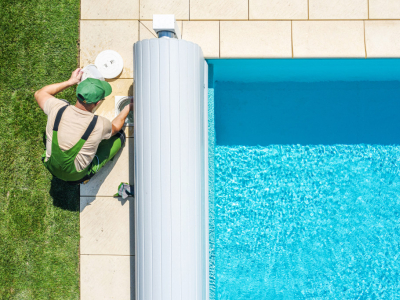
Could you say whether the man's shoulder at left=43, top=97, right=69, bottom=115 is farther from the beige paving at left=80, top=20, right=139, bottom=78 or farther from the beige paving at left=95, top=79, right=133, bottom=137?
the beige paving at left=80, top=20, right=139, bottom=78

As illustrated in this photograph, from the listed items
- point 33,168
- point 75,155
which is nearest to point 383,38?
point 75,155

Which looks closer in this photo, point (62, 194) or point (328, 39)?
point (328, 39)

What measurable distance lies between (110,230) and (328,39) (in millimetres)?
3254

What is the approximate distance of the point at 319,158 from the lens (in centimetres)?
416

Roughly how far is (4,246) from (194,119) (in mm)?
2677

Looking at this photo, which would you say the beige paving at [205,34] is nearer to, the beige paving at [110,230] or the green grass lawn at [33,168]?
the green grass lawn at [33,168]

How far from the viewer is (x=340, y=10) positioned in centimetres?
356

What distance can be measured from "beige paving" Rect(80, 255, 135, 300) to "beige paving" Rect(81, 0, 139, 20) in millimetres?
2732

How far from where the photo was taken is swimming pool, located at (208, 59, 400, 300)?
4.07m

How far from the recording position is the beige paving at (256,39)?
11.7 ft

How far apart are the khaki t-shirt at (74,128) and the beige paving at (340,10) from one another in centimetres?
262

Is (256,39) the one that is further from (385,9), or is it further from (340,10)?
(385,9)

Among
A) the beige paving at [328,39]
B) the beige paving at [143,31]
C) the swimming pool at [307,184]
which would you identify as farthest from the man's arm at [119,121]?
the beige paving at [328,39]

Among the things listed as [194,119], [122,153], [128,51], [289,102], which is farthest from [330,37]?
[122,153]
